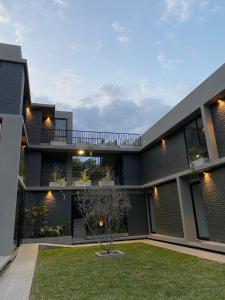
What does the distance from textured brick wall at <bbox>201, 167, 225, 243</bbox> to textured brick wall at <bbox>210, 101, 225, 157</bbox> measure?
0.86 m

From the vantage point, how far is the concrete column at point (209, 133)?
8.44 metres

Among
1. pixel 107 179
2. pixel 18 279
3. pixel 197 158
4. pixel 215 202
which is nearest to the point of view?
pixel 18 279

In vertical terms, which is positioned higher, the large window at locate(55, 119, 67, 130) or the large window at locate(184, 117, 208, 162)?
the large window at locate(55, 119, 67, 130)

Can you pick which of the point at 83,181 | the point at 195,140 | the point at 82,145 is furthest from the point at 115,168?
the point at 195,140

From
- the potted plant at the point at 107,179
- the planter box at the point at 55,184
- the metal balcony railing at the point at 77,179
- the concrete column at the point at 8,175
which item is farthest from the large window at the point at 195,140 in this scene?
the planter box at the point at 55,184

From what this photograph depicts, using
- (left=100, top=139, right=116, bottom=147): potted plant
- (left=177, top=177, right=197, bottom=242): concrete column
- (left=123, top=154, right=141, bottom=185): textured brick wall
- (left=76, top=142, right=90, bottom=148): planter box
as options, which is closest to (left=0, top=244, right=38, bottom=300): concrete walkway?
(left=177, top=177, right=197, bottom=242): concrete column

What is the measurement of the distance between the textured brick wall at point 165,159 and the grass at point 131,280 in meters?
4.90

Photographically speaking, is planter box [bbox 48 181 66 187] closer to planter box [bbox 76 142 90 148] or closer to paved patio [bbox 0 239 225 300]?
planter box [bbox 76 142 90 148]

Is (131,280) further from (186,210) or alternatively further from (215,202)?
(186,210)

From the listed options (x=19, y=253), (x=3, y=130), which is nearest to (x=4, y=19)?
(x=3, y=130)

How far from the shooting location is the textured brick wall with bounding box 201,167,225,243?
26.6ft

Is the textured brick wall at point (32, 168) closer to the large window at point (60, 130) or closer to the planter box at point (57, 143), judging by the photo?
the planter box at point (57, 143)

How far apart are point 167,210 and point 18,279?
8.05m

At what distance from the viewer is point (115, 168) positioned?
1589 cm
